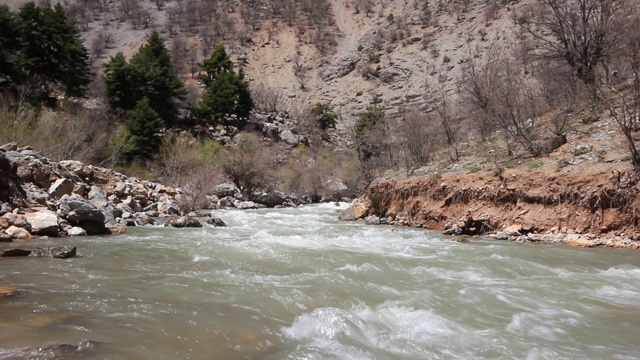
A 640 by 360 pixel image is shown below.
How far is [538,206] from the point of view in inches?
469

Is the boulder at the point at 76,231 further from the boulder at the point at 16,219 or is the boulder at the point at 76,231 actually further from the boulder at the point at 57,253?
the boulder at the point at 57,253

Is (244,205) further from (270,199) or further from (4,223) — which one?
(4,223)

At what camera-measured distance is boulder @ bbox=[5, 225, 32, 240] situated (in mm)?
9040

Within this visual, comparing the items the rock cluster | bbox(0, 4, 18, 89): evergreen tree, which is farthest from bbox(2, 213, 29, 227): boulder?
bbox(0, 4, 18, 89): evergreen tree

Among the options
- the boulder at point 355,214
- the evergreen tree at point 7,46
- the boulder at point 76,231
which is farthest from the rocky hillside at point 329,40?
the boulder at point 76,231

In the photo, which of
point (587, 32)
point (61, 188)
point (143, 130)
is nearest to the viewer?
point (61, 188)

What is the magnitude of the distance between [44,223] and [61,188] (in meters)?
3.73

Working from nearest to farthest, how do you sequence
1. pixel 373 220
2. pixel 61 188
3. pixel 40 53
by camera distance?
pixel 61 188
pixel 373 220
pixel 40 53

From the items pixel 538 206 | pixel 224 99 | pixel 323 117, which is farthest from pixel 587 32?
pixel 323 117

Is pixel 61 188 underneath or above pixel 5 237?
above

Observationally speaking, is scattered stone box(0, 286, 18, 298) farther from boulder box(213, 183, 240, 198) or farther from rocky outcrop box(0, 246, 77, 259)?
boulder box(213, 183, 240, 198)

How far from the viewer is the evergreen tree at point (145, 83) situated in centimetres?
3731

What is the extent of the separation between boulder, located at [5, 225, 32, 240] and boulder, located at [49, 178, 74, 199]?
3.71 metres

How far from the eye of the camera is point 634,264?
8.30 meters
